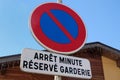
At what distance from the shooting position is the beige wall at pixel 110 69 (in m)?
10.9

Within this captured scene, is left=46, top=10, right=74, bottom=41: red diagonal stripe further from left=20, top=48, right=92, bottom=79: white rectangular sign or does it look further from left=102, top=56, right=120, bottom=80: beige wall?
left=102, top=56, right=120, bottom=80: beige wall

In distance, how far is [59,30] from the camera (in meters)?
3.07

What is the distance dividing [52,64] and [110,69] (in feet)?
27.8

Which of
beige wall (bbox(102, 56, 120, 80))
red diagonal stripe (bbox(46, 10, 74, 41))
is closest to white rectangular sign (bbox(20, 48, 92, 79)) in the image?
red diagonal stripe (bbox(46, 10, 74, 41))

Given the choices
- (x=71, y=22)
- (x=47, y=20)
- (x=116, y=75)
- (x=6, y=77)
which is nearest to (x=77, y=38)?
(x=71, y=22)

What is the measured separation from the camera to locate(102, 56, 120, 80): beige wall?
35.7 ft

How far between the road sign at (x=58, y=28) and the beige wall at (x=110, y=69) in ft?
25.7

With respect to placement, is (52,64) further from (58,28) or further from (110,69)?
(110,69)

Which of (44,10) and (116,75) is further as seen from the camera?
(116,75)

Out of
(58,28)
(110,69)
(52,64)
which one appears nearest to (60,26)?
(58,28)

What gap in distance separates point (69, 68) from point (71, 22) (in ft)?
1.83

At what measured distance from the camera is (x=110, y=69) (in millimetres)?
11086

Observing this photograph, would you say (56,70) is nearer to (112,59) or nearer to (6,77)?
(6,77)

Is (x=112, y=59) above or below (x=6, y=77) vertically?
above
